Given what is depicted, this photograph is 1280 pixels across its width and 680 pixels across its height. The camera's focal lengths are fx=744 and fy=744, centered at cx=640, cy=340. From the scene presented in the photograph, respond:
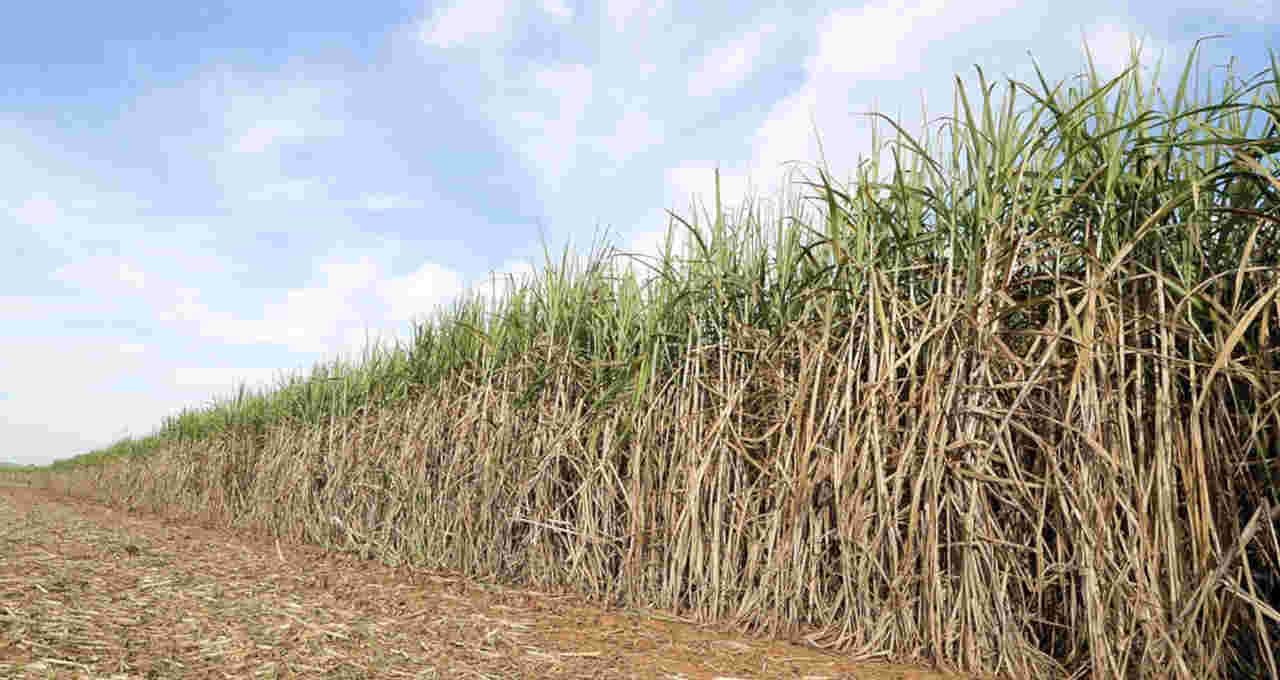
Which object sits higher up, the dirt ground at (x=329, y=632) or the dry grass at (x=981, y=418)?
the dry grass at (x=981, y=418)

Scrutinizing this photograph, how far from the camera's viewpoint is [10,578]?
3008mm

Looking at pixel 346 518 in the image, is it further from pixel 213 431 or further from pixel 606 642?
pixel 213 431

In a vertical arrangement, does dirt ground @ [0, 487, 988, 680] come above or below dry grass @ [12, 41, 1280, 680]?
below

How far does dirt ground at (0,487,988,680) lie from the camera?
2.13 meters

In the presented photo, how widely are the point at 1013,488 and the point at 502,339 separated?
2.78m

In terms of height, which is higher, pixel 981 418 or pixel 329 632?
pixel 981 418

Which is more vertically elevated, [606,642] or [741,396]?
[741,396]

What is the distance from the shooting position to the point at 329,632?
98.5 inches

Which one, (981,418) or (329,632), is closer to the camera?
(981,418)

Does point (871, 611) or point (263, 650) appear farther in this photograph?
point (871, 611)

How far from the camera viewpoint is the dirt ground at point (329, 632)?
2133 millimetres

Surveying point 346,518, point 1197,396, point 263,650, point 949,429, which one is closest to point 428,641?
point 263,650

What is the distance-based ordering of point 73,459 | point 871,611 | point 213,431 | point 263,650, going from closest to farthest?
point 263,650
point 871,611
point 213,431
point 73,459

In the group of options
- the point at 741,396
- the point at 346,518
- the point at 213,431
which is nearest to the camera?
the point at 741,396
